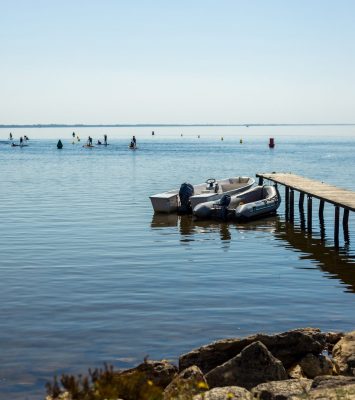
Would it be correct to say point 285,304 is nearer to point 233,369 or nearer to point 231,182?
point 233,369

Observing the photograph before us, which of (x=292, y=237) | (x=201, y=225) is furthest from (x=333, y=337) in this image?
(x=201, y=225)

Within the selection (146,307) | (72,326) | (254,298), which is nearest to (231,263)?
(254,298)

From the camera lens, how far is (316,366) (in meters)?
10.9

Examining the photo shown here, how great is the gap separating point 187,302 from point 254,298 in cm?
157

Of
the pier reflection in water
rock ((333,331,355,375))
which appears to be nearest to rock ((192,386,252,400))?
rock ((333,331,355,375))

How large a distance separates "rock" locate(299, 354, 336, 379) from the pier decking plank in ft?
42.4

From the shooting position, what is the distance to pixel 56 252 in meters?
22.3

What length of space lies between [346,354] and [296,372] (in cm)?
94

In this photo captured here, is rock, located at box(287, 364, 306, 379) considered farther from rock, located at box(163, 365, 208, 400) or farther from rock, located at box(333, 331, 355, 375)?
rock, located at box(163, 365, 208, 400)

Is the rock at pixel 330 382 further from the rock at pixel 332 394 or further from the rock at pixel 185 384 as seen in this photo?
the rock at pixel 185 384

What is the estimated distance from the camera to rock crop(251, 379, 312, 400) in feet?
29.4

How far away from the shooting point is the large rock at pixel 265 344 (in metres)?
11.0

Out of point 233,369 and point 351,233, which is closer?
point 233,369

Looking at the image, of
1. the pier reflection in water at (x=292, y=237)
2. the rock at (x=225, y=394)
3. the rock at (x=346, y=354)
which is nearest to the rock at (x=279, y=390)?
Result: the rock at (x=225, y=394)
